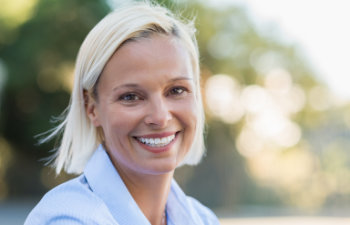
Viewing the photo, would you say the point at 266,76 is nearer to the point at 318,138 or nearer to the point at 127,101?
the point at 318,138

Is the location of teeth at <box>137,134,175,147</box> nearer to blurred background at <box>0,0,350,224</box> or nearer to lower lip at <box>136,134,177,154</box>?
lower lip at <box>136,134,177,154</box>

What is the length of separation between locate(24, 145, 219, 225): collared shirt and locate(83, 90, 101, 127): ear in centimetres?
11

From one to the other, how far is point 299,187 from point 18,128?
9.16 meters

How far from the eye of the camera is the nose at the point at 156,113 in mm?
1689

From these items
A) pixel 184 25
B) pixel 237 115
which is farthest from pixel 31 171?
pixel 184 25

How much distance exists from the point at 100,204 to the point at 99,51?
1.71ft

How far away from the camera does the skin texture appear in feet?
5.55

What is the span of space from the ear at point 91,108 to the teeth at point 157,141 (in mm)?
271

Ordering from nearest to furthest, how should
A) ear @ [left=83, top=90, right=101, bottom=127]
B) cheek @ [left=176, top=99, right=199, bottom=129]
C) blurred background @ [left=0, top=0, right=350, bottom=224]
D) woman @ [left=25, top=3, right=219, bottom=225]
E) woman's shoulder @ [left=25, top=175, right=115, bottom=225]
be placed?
woman's shoulder @ [left=25, top=175, right=115, bottom=225]
woman @ [left=25, top=3, right=219, bottom=225]
cheek @ [left=176, top=99, right=199, bottom=129]
ear @ [left=83, top=90, right=101, bottom=127]
blurred background @ [left=0, top=0, right=350, bottom=224]

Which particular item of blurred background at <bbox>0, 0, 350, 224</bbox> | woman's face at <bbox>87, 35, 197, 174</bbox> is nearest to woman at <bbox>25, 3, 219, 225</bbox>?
woman's face at <bbox>87, 35, 197, 174</bbox>

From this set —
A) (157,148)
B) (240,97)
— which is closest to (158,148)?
(157,148)

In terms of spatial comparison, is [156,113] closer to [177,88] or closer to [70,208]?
[177,88]

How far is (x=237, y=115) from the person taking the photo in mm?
14766

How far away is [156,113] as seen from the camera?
1691mm
